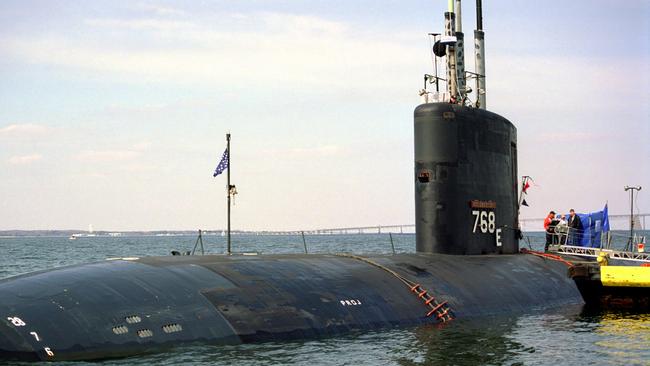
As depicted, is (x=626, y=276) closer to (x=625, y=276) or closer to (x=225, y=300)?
(x=625, y=276)

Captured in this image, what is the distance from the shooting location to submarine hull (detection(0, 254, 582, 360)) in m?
13.5

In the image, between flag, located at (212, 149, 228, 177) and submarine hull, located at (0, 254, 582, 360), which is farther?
flag, located at (212, 149, 228, 177)

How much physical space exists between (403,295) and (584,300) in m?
8.43

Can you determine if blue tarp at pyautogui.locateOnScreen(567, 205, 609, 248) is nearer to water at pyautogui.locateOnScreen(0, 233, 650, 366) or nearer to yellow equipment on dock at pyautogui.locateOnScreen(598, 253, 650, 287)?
yellow equipment on dock at pyautogui.locateOnScreen(598, 253, 650, 287)

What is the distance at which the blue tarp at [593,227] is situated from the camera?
3203cm

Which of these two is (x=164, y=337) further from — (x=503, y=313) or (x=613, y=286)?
(x=613, y=286)

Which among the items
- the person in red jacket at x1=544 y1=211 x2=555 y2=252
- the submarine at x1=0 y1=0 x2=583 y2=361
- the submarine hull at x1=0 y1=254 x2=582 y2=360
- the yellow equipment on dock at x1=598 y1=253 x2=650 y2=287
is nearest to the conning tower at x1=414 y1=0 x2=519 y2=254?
the submarine at x1=0 y1=0 x2=583 y2=361

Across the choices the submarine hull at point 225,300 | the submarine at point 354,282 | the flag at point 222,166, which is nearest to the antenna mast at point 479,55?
the submarine at point 354,282

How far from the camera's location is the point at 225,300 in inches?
632

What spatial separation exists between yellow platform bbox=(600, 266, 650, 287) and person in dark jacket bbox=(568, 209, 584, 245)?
6876mm

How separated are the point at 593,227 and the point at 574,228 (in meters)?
1.14

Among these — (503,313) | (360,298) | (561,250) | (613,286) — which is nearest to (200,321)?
(360,298)

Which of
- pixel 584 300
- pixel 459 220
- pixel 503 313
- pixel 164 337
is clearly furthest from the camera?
pixel 584 300

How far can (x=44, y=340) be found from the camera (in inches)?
513
